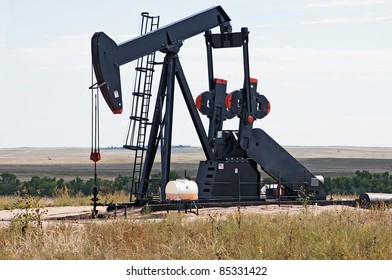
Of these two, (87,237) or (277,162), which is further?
(277,162)

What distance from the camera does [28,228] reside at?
14.7 meters

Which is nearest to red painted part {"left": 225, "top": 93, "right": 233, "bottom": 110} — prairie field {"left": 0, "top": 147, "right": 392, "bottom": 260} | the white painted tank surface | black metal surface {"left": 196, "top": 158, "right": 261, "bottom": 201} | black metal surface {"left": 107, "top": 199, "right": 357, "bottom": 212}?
black metal surface {"left": 196, "top": 158, "right": 261, "bottom": 201}

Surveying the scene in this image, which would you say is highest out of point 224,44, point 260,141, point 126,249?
point 224,44

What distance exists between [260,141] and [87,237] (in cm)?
934

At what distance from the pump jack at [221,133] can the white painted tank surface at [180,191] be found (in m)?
0.98

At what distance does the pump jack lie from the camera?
21500mm

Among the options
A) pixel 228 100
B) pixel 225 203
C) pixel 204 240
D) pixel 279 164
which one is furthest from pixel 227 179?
pixel 204 240

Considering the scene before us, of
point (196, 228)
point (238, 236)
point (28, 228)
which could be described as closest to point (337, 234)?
point (238, 236)

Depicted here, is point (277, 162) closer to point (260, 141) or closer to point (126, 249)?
point (260, 141)

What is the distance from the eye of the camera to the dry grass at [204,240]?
12.6 metres

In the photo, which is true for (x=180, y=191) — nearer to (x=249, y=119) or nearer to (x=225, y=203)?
(x=225, y=203)

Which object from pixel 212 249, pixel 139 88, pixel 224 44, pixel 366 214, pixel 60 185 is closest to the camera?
pixel 212 249

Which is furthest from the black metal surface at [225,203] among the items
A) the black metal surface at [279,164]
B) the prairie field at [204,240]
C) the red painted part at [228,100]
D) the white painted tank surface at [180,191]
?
the prairie field at [204,240]

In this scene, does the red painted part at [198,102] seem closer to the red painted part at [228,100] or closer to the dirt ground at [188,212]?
the red painted part at [228,100]
